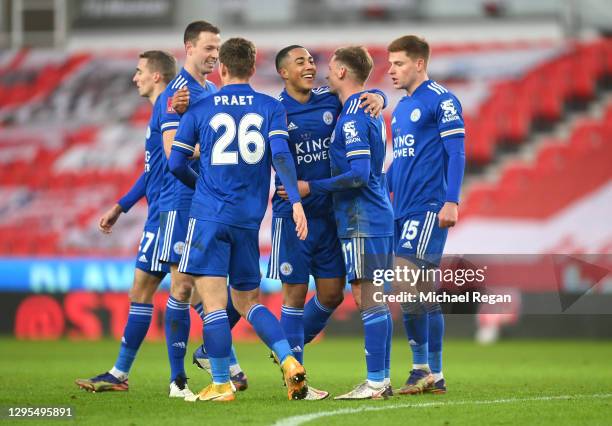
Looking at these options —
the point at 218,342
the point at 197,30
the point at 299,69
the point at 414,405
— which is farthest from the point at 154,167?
the point at 414,405

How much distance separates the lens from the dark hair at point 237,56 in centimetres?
638

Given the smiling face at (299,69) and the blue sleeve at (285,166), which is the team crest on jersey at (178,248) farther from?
the smiling face at (299,69)

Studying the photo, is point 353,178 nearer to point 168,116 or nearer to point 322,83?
point 168,116

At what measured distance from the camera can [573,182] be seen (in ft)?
56.1

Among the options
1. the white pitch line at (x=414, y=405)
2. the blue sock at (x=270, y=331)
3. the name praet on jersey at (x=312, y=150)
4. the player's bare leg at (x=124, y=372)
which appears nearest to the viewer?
the white pitch line at (x=414, y=405)

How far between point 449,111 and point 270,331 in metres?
1.88

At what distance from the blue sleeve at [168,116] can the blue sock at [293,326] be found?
4.45 feet

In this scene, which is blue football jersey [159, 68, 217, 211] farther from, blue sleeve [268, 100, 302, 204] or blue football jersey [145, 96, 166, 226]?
blue sleeve [268, 100, 302, 204]

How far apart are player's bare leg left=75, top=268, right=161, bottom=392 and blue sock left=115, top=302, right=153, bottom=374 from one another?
2 centimetres

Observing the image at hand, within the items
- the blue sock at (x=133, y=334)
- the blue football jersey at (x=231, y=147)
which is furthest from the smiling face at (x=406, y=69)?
the blue sock at (x=133, y=334)

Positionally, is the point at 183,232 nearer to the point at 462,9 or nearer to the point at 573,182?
the point at 573,182

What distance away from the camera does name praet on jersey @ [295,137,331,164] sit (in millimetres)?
6816

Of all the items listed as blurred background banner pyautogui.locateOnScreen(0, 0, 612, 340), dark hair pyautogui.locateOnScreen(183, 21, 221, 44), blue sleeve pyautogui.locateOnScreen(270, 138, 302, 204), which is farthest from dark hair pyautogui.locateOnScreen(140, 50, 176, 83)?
blurred background banner pyautogui.locateOnScreen(0, 0, 612, 340)

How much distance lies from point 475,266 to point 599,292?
8.21m
